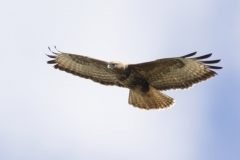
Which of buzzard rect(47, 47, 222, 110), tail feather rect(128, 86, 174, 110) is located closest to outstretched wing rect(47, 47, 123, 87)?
buzzard rect(47, 47, 222, 110)

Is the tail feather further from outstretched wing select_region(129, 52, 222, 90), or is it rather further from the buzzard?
outstretched wing select_region(129, 52, 222, 90)

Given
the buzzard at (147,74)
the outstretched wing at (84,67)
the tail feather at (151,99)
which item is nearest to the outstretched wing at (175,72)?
the buzzard at (147,74)

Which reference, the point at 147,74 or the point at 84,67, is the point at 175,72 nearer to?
the point at 147,74

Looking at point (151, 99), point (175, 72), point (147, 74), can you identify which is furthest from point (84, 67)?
point (175, 72)

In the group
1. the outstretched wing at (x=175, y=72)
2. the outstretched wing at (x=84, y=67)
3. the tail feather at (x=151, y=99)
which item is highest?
the outstretched wing at (x=84, y=67)

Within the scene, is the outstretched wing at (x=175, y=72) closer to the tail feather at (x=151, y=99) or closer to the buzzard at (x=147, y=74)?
the buzzard at (x=147, y=74)

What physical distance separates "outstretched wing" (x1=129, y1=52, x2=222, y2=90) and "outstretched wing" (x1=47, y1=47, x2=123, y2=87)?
902mm

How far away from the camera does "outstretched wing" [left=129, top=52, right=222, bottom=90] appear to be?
12.0 metres

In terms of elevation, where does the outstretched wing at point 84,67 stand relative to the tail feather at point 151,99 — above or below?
above

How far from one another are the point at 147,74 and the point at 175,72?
0.62 m

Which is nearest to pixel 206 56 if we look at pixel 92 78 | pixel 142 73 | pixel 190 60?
pixel 190 60

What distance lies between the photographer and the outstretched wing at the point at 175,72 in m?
12.0

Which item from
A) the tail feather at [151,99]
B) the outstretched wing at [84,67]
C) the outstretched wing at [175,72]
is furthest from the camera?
the outstretched wing at [84,67]

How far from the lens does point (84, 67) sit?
13219 mm
